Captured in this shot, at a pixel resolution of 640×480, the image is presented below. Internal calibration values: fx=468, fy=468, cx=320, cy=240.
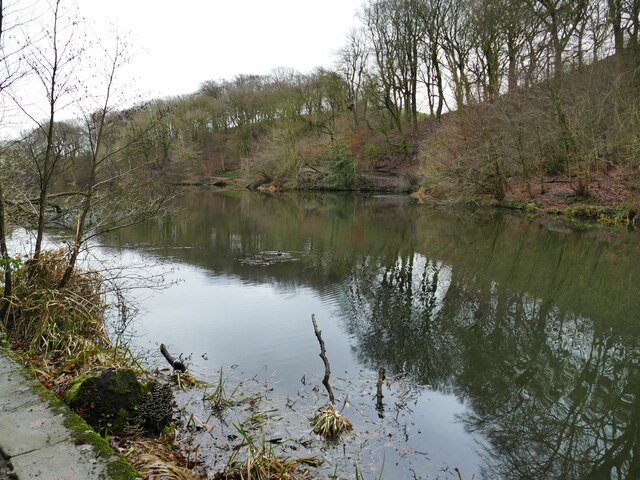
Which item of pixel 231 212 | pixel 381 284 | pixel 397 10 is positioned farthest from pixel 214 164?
pixel 381 284

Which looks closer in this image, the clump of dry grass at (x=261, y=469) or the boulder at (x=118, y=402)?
the clump of dry grass at (x=261, y=469)

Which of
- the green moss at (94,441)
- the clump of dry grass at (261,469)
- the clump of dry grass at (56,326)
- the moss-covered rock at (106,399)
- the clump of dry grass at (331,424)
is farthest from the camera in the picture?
the clump of dry grass at (56,326)

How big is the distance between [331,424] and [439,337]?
11.9 ft

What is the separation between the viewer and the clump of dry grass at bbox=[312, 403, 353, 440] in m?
4.81

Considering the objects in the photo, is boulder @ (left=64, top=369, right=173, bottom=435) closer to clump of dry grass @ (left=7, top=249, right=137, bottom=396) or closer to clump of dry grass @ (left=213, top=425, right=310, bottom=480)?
clump of dry grass @ (left=7, top=249, right=137, bottom=396)

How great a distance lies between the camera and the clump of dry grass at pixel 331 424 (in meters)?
4.81

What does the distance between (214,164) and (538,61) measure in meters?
43.8

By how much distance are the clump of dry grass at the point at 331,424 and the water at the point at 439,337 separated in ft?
0.57

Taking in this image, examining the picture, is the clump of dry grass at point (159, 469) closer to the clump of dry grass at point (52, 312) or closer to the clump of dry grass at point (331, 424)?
the clump of dry grass at point (331, 424)

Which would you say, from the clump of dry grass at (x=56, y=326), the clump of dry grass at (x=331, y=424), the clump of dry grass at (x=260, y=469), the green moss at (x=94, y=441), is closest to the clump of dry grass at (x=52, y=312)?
the clump of dry grass at (x=56, y=326)

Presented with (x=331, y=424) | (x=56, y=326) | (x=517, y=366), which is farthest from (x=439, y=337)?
(x=56, y=326)

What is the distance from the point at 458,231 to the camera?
19922 millimetres

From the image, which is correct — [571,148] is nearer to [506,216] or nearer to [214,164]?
[506,216]

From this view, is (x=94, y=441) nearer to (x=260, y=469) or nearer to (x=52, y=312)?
(x=260, y=469)
